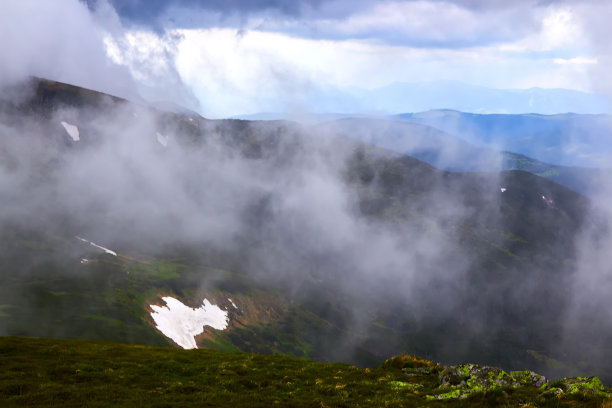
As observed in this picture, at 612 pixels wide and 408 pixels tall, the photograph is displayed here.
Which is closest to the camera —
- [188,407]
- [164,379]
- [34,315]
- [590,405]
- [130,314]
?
[590,405]

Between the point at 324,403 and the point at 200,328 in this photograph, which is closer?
the point at 324,403

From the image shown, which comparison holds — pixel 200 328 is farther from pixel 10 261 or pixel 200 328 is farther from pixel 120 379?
pixel 120 379

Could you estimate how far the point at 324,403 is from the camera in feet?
93.2

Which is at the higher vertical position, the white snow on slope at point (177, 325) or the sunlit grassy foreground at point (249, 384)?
the sunlit grassy foreground at point (249, 384)

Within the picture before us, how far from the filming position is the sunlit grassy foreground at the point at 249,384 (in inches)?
1073

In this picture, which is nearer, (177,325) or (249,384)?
(249,384)

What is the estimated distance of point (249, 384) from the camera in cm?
3606

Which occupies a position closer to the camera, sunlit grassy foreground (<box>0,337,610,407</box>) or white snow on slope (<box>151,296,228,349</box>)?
sunlit grassy foreground (<box>0,337,610,407</box>)

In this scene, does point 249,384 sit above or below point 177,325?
above

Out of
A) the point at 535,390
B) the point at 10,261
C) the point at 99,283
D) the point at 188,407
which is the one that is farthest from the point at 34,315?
the point at 535,390

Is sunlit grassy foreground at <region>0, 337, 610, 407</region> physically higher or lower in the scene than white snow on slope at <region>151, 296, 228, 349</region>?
higher

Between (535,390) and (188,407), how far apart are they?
23760 millimetres

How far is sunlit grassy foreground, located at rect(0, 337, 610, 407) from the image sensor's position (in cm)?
2727

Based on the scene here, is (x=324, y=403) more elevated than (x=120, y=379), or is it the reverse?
(x=324, y=403)
